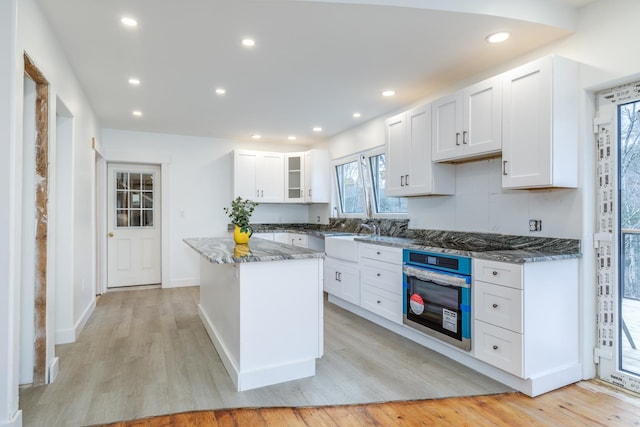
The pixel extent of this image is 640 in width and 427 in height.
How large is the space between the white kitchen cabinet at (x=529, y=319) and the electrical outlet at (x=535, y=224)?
1.15 ft

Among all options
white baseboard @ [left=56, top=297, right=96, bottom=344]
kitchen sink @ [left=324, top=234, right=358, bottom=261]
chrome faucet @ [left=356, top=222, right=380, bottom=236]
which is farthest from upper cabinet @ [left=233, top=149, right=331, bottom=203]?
white baseboard @ [left=56, top=297, right=96, bottom=344]

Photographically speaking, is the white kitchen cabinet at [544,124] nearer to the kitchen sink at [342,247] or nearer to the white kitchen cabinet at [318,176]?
the kitchen sink at [342,247]

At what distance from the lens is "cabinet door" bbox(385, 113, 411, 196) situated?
12.4ft

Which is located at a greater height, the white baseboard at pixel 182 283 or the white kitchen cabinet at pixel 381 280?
the white kitchen cabinet at pixel 381 280

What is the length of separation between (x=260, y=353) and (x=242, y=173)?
3.94m

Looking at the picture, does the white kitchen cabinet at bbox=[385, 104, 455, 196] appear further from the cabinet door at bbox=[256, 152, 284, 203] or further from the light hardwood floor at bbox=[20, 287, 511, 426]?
the cabinet door at bbox=[256, 152, 284, 203]

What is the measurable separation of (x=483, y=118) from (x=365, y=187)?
94.0 inches

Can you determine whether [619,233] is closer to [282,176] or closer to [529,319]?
[529,319]

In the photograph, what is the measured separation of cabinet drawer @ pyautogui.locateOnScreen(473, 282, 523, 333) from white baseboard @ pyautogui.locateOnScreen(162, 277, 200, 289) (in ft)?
15.2

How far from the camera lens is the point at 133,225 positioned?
5809 mm

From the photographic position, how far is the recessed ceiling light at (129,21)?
2.43 metres

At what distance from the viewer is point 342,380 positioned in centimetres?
256

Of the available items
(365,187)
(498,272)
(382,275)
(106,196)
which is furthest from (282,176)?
(498,272)

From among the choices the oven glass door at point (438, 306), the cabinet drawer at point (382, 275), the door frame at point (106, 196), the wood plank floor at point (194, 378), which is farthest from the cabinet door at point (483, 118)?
the door frame at point (106, 196)
